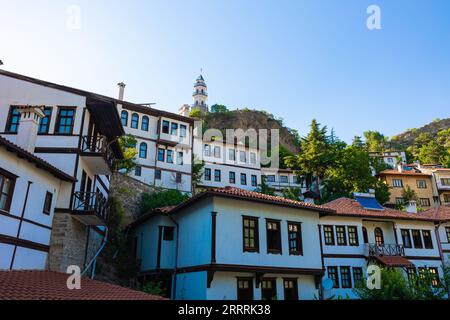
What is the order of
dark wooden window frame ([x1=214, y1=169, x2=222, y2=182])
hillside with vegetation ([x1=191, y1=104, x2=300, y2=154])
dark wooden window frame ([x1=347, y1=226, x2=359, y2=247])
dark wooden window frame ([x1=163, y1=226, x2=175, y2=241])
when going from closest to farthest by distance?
dark wooden window frame ([x1=163, y1=226, x2=175, y2=241]), dark wooden window frame ([x1=347, y1=226, x2=359, y2=247]), dark wooden window frame ([x1=214, y1=169, x2=222, y2=182]), hillside with vegetation ([x1=191, y1=104, x2=300, y2=154])

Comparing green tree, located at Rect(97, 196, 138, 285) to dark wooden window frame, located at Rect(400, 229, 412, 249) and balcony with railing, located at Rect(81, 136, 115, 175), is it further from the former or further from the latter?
dark wooden window frame, located at Rect(400, 229, 412, 249)

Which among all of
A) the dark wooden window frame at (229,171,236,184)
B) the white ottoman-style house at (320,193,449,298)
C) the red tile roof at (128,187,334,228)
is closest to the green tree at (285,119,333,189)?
the dark wooden window frame at (229,171,236,184)

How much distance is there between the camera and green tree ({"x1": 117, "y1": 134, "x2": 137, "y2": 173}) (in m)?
30.2

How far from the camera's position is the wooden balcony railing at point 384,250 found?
2489 cm

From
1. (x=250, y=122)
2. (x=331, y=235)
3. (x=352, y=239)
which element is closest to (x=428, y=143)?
(x=250, y=122)

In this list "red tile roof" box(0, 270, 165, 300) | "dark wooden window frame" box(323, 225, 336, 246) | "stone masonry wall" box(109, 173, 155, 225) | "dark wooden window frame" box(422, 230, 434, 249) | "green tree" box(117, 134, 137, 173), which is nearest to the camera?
"red tile roof" box(0, 270, 165, 300)

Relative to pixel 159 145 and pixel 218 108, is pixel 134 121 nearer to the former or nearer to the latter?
pixel 159 145

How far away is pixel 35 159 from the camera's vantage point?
42.3ft

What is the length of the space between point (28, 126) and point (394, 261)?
947 inches

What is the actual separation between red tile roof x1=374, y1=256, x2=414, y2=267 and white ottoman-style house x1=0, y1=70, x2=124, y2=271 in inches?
744

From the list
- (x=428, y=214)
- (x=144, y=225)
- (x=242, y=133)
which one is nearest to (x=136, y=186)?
(x=144, y=225)

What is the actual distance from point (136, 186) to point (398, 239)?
21.8m

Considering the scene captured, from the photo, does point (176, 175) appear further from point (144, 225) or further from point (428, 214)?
point (428, 214)

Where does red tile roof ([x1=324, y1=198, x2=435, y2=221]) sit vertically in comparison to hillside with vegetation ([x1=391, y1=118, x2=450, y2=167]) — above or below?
below
